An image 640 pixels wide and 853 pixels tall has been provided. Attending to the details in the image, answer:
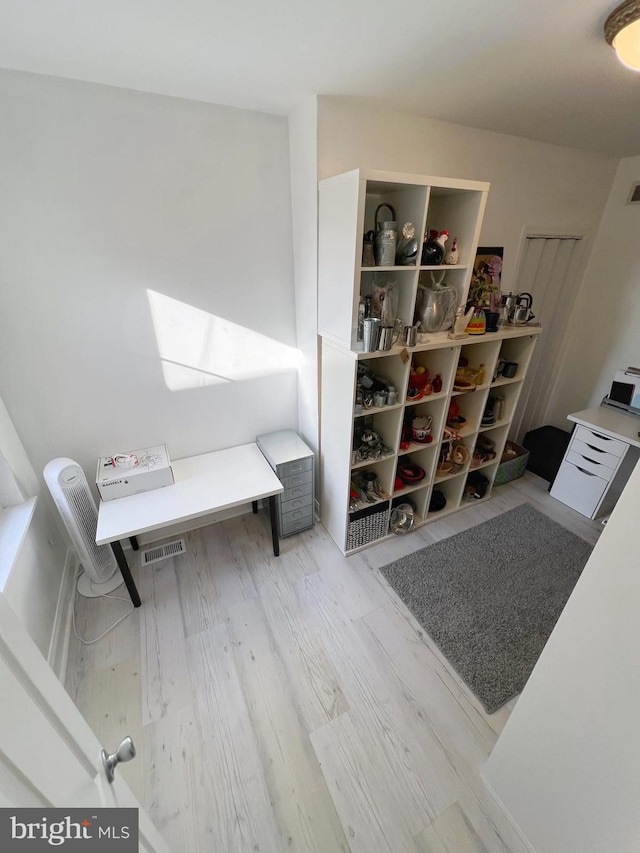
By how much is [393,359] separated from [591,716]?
1.52 meters

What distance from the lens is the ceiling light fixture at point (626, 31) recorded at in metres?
0.96

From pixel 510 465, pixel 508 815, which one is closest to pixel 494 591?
pixel 508 815

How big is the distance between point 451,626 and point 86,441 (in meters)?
2.16

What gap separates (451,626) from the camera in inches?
70.5

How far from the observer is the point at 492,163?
2064 millimetres

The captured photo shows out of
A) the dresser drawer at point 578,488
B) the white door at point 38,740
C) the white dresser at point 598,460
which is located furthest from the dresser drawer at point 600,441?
the white door at point 38,740

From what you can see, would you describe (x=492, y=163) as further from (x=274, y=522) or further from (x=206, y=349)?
(x=274, y=522)

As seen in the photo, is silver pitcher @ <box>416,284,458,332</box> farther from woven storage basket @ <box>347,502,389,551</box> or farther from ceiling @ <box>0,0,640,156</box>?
woven storage basket @ <box>347,502,389,551</box>

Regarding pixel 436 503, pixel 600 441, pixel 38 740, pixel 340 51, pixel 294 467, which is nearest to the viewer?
pixel 38 740

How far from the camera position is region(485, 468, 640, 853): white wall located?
0.78 metres

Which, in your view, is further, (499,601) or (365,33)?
(499,601)

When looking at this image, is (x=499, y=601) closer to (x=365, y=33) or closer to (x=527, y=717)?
(x=527, y=717)

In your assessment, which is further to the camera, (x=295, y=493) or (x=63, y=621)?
(x=295, y=493)

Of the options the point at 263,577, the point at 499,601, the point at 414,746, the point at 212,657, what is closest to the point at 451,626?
the point at 499,601
